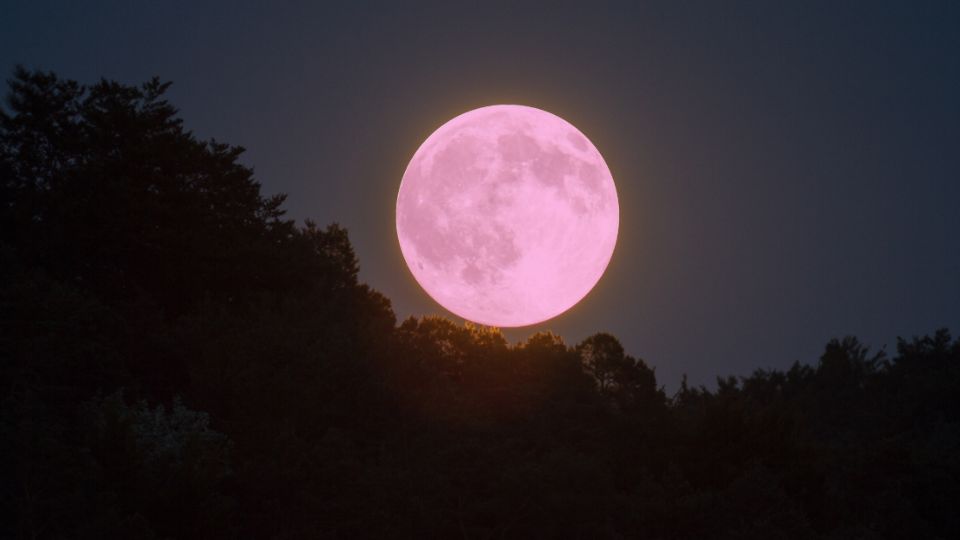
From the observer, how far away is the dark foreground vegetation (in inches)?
1094

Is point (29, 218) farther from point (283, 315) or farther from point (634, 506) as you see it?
point (634, 506)

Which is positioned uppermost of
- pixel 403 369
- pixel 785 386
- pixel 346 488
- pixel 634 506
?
pixel 785 386

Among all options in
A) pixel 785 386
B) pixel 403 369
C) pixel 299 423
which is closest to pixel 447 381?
pixel 403 369

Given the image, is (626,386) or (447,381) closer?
(447,381)

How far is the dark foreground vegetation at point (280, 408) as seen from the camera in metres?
27.8

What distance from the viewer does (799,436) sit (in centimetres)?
5144

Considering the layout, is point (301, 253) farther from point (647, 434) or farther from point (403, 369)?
point (647, 434)

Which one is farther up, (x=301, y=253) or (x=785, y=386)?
(x=785, y=386)

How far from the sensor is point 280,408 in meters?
36.6

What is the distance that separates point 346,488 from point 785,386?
81.0 metres

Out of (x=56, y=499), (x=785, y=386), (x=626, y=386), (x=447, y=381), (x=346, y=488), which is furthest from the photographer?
(x=785, y=386)

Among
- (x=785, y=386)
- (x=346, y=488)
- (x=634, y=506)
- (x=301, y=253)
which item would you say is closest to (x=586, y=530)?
(x=634, y=506)

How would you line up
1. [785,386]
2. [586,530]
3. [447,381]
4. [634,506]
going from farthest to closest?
[785,386], [447,381], [634,506], [586,530]

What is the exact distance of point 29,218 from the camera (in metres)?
40.2
